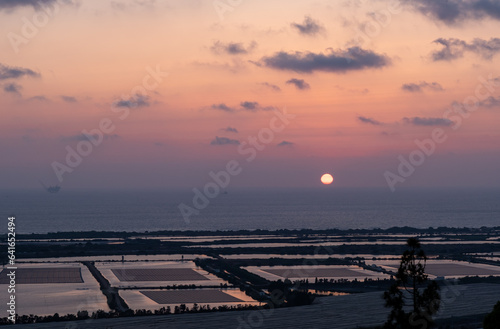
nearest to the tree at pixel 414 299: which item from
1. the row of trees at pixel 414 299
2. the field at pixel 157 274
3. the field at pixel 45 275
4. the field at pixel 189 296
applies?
the row of trees at pixel 414 299

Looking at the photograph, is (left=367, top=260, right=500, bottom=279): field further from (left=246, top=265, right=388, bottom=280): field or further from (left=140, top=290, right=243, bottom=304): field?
(left=140, top=290, right=243, bottom=304): field

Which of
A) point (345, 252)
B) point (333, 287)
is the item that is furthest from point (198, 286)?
point (345, 252)

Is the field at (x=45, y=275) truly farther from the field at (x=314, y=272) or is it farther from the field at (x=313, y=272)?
the field at (x=314, y=272)

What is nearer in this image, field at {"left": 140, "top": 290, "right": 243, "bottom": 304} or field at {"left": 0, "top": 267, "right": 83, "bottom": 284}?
field at {"left": 140, "top": 290, "right": 243, "bottom": 304}

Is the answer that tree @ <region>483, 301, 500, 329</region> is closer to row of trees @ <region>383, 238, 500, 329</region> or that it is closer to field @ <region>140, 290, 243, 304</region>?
row of trees @ <region>383, 238, 500, 329</region>

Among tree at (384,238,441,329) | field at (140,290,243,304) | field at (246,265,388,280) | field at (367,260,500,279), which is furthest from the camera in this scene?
field at (367,260,500,279)

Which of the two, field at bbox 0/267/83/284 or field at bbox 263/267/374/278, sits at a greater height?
field at bbox 0/267/83/284

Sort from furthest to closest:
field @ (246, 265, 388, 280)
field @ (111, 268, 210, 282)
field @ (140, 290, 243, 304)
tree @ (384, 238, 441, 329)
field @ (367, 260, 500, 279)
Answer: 1. field @ (367, 260, 500, 279)
2. field @ (246, 265, 388, 280)
3. field @ (111, 268, 210, 282)
4. field @ (140, 290, 243, 304)
5. tree @ (384, 238, 441, 329)

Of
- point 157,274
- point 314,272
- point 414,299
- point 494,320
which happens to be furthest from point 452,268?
point 414,299

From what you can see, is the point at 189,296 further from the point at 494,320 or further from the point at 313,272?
the point at 494,320

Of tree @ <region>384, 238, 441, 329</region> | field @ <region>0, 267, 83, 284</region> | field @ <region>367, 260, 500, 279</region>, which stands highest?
field @ <region>0, 267, 83, 284</region>

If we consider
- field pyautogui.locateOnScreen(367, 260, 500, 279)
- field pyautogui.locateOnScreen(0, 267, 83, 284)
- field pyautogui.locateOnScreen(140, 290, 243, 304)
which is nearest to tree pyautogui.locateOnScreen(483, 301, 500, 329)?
field pyautogui.locateOnScreen(140, 290, 243, 304)
